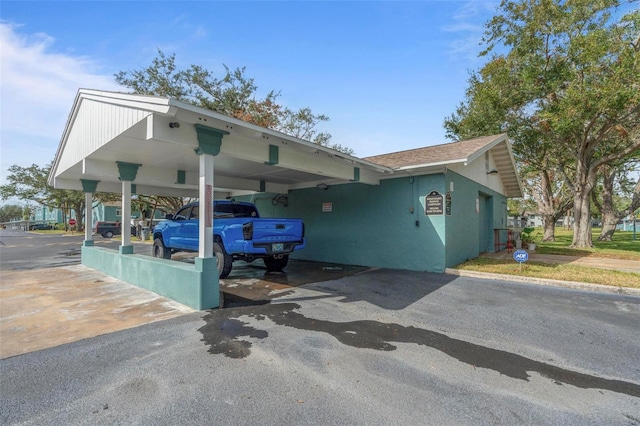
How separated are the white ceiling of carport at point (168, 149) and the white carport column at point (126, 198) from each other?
0.73 feet

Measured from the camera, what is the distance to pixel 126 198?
304 inches

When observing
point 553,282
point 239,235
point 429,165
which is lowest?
point 553,282

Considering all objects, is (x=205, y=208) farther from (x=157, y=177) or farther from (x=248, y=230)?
(x=157, y=177)

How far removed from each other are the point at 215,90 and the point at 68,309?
17442mm

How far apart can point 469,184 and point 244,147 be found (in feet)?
25.0

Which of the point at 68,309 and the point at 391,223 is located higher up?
the point at 391,223

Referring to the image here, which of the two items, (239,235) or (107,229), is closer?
(239,235)

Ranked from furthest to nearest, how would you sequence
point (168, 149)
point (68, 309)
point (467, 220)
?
point (467, 220)
point (168, 149)
point (68, 309)

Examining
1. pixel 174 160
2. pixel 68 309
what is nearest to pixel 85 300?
pixel 68 309

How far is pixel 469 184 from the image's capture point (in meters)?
9.88

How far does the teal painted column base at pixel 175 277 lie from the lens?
16.1 ft

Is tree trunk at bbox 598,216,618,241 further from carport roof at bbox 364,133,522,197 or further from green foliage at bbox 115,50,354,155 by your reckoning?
green foliage at bbox 115,50,354,155

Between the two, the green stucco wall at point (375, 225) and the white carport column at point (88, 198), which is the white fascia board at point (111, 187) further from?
the green stucco wall at point (375, 225)

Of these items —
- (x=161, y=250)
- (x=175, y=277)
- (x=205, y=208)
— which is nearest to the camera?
(x=205, y=208)
